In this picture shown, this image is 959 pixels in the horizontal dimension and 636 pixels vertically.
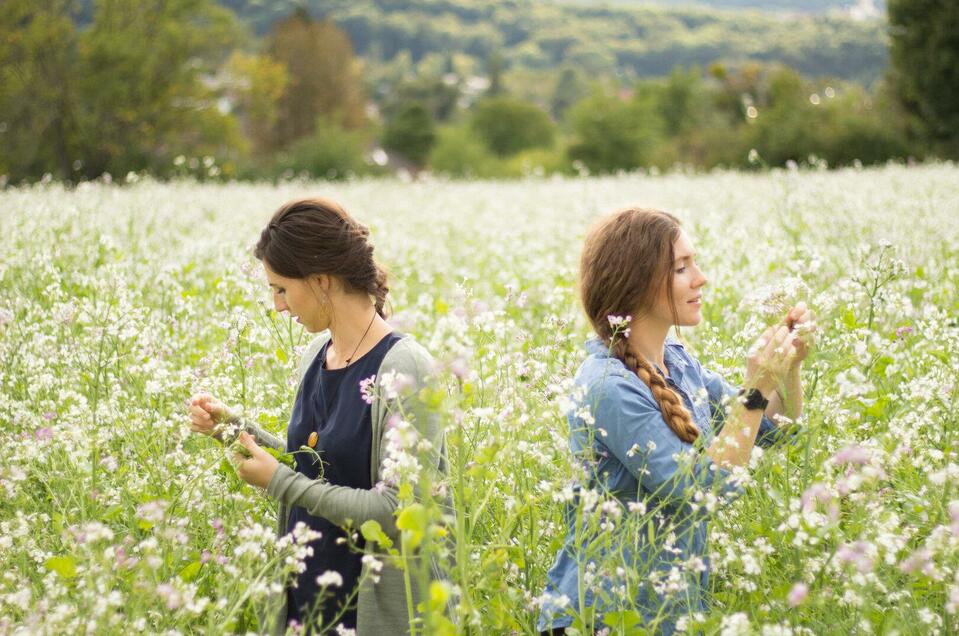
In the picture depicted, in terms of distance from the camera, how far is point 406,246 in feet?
29.6

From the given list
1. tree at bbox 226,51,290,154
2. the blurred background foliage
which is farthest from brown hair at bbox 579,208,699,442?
tree at bbox 226,51,290,154

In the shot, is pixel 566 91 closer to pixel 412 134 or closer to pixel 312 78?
pixel 412 134

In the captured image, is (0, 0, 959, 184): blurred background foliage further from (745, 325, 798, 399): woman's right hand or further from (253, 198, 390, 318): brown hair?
(253, 198, 390, 318): brown hair

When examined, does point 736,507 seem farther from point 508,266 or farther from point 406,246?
point 406,246

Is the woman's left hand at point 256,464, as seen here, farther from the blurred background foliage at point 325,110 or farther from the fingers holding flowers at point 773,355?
the blurred background foliage at point 325,110

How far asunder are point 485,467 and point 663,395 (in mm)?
717

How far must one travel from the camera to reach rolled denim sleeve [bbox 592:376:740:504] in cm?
276

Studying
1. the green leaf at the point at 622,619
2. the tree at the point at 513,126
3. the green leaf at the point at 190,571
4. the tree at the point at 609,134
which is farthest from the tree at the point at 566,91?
the green leaf at the point at 622,619

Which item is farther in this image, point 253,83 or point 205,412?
point 253,83

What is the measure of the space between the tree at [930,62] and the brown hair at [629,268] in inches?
1054

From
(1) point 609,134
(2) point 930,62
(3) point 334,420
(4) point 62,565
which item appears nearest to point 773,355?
(3) point 334,420

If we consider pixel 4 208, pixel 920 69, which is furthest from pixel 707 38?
pixel 4 208

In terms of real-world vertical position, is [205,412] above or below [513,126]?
above

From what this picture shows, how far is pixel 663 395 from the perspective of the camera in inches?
115
